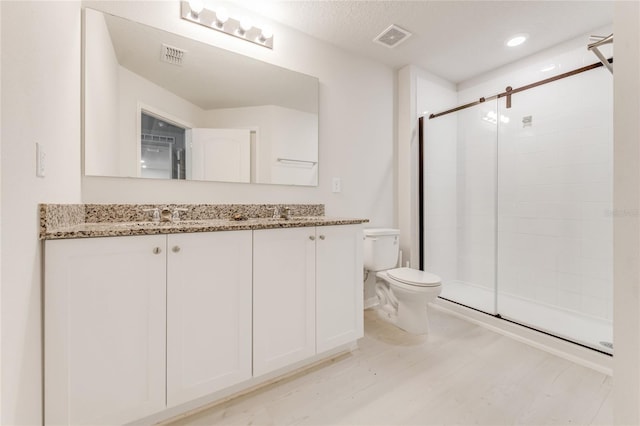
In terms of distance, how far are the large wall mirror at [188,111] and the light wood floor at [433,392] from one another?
4.23 ft

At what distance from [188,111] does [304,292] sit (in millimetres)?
1332

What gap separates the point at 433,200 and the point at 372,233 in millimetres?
982

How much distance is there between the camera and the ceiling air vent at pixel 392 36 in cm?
212

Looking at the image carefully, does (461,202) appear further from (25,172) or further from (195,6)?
(25,172)

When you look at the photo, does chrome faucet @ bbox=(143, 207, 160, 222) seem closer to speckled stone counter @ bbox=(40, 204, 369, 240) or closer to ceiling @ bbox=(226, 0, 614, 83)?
speckled stone counter @ bbox=(40, 204, 369, 240)

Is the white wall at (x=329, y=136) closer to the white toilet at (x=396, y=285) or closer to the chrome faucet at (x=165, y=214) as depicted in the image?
the chrome faucet at (x=165, y=214)

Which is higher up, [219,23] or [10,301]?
[219,23]

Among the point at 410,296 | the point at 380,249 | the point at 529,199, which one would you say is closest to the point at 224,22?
the point at 380,249

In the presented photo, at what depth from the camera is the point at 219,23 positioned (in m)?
1.77

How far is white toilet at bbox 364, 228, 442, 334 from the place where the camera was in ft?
6.44

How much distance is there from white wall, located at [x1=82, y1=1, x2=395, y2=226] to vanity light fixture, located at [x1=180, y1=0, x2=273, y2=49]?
0.13 feet

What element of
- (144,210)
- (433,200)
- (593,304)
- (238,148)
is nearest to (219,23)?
(238,148)

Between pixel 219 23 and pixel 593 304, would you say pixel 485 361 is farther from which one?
pixel 219 23

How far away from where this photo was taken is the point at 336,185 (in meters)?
2.31
